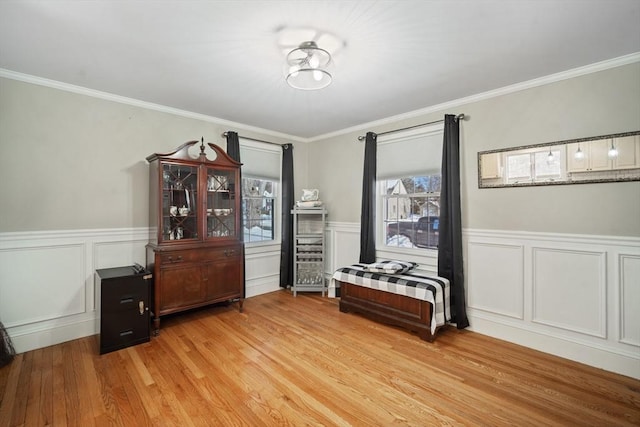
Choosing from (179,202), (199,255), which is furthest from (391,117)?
(199,255)

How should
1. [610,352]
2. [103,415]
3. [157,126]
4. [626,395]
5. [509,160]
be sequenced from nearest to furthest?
[103,415] < [626,395] < [610,352] < [509,160] < [157,126]

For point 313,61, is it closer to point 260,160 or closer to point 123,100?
point 123,100

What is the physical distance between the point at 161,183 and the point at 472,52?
3.12 m

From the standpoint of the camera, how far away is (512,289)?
9.62ft

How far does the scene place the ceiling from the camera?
1.78m

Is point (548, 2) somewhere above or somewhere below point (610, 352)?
above

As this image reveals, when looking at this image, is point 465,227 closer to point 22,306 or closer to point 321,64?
point 321,64

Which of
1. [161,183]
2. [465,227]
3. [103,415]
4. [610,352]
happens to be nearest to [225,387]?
[103,415]

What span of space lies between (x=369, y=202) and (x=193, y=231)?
2.25 meters

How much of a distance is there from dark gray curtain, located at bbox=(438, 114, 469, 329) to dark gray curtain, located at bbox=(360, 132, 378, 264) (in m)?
0.95

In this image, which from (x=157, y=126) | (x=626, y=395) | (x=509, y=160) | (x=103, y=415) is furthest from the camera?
(x=157, y=126)

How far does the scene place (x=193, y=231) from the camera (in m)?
3.32

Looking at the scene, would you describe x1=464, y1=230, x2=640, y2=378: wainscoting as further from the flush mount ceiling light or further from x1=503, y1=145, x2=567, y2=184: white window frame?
the flush mount ceiling light

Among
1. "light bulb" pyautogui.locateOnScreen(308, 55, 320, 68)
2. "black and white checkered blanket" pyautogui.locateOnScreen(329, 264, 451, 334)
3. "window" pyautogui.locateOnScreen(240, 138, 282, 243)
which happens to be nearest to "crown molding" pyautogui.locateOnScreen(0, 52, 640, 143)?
"window" pyautogui.locateOnScreen(240, 138, 282, 243)
